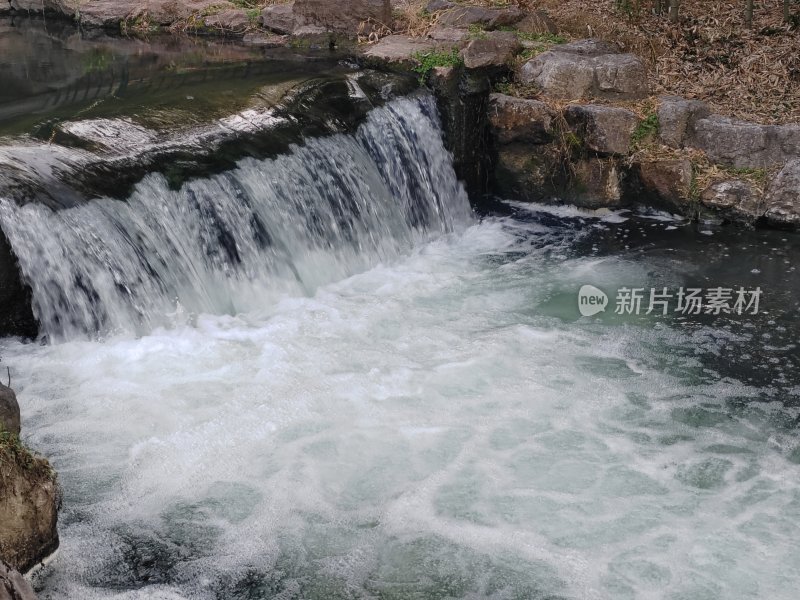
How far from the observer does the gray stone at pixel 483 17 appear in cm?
927

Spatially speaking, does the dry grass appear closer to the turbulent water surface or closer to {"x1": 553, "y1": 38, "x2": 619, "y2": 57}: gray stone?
{"x1": 553, "y1": 38, "x2": 619, "y2": 57}: gray stone

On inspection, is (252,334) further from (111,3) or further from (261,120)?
(111,3)

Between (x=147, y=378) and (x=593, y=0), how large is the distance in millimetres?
7204

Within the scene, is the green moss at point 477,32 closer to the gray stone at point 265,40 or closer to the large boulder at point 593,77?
the large boulder at point 593,77

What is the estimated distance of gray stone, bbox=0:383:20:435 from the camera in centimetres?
393

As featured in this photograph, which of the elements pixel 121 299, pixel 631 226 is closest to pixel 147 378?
pixel 121 299

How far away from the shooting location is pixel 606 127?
7.86 meters

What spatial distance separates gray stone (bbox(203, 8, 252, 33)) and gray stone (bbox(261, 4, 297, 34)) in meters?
0.27

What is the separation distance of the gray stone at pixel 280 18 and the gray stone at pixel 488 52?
2639 mm

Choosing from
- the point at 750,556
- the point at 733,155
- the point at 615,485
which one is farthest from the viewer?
the point at 733,155

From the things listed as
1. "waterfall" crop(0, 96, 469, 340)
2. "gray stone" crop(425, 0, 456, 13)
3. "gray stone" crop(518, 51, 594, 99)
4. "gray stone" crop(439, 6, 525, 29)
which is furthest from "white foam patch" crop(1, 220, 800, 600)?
"gray stone" crop(425, 0, 456, 13)

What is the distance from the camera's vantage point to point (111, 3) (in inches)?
464

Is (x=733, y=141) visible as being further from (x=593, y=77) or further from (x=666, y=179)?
(x=593, y=77)

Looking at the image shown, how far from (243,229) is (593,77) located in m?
3.64
